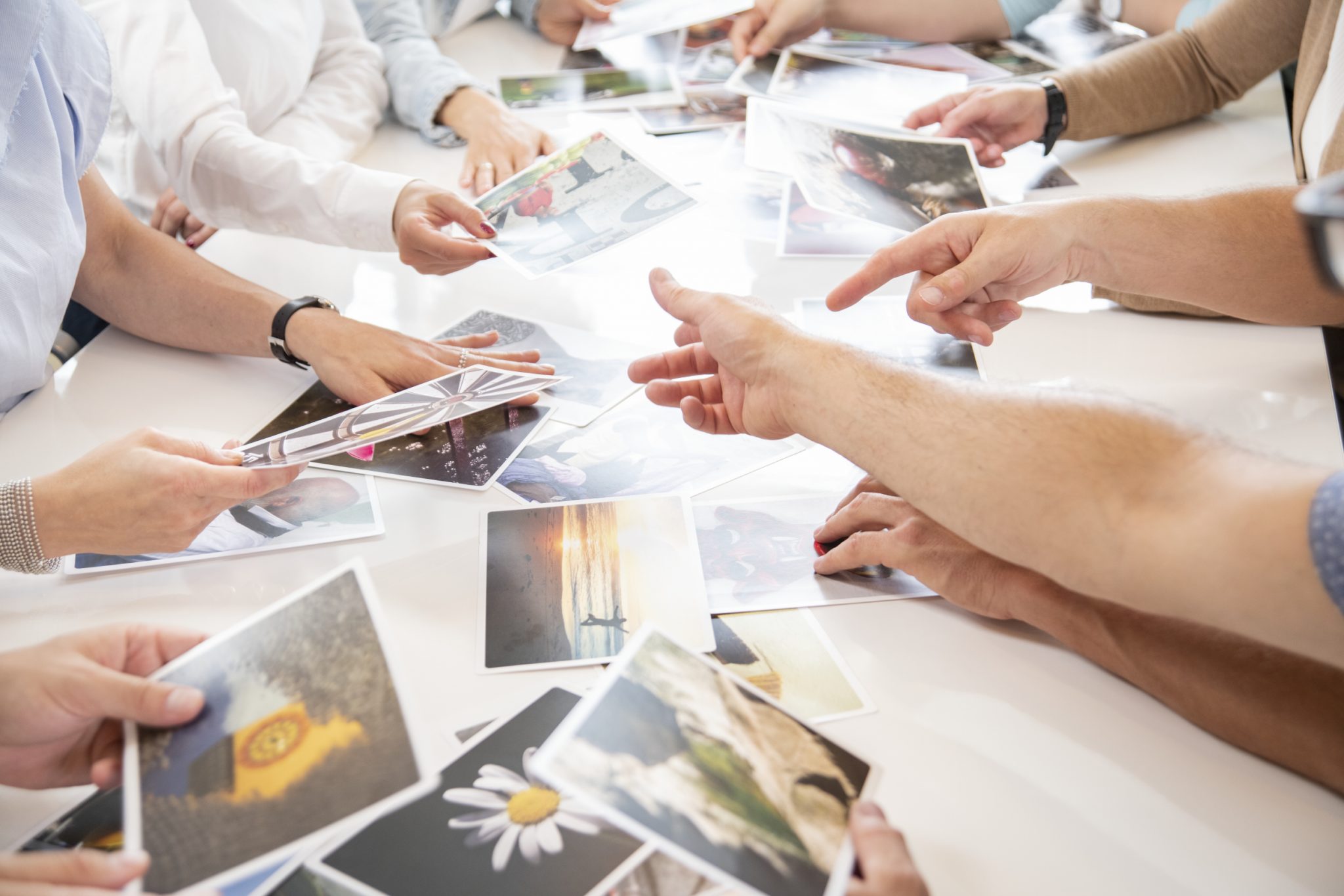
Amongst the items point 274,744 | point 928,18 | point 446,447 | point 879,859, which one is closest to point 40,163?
point 446,447

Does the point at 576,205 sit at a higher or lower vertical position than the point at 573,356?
higher

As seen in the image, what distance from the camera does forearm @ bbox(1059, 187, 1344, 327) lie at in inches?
46.7

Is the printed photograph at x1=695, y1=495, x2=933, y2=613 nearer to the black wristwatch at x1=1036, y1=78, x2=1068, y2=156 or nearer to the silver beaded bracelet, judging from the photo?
the silver beaded bracelet

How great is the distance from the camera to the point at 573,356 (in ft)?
4.32

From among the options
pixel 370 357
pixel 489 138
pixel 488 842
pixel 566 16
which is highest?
pixel 566 16

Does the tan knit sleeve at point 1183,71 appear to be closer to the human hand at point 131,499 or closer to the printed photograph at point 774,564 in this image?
the printed photograph at point 774,564

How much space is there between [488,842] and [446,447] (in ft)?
1.73

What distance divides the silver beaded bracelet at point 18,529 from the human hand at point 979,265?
0.91 m

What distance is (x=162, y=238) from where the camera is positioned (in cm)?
134

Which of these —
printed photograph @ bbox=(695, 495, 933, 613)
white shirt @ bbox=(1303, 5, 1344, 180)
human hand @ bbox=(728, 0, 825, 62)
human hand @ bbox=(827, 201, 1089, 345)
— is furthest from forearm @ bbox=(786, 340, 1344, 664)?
human hand @ bbox=(728, 0, 825, 62)

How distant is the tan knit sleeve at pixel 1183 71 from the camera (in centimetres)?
163

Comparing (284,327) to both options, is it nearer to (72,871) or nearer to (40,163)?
(40,163)

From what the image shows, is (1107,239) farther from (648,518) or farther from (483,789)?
(483,789)

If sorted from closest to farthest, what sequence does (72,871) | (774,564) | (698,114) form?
(72,871)
(774,564)
(698,114)
